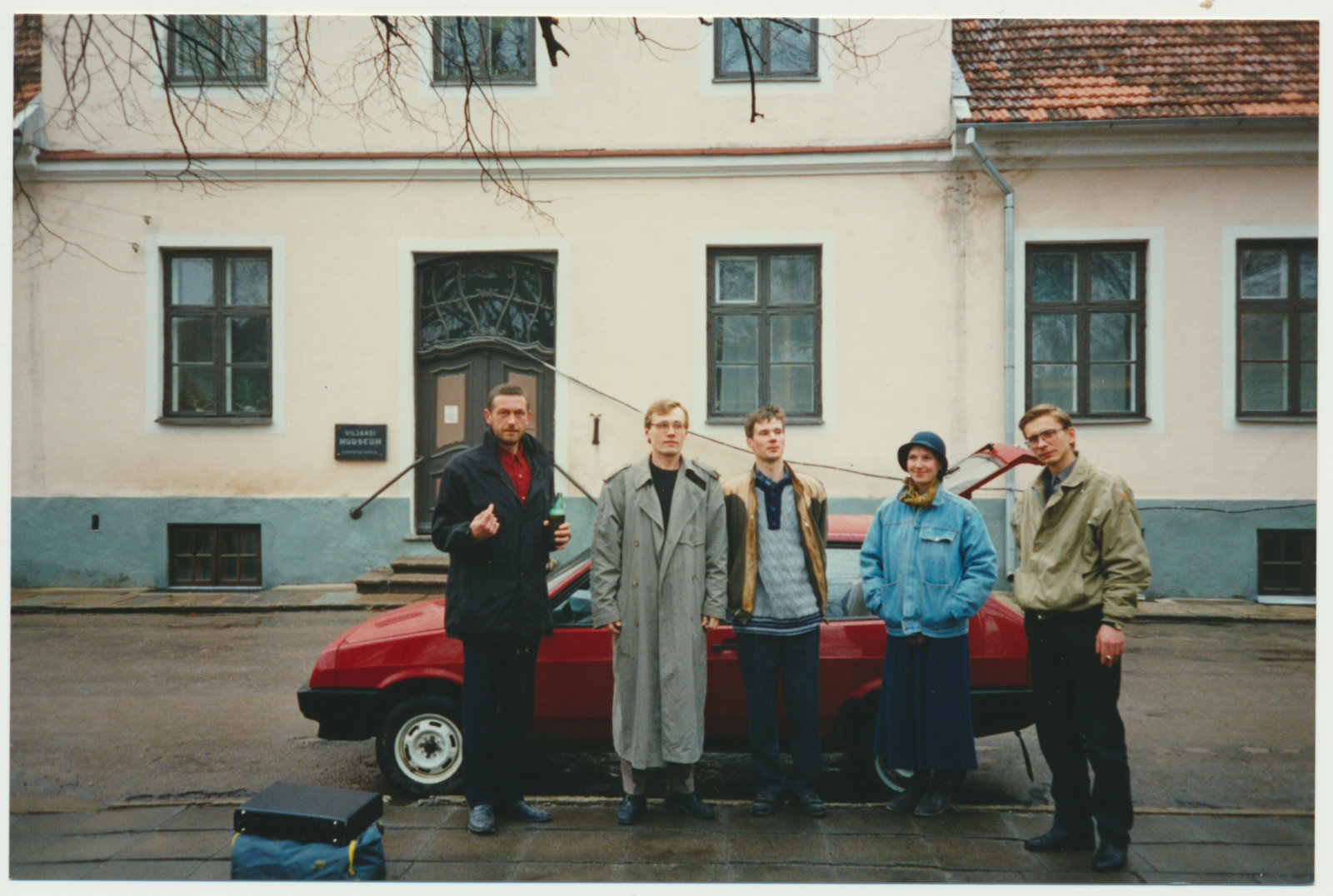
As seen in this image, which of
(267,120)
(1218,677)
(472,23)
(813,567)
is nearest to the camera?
(813,567)

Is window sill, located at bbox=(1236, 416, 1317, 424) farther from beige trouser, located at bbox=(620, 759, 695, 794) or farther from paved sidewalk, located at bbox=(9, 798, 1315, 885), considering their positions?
beige trouser, located at bbox=(620, 759, 695, 794)

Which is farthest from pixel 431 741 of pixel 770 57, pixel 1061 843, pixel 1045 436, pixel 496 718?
pixel 770 57

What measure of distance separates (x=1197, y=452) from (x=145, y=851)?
9.94 metres

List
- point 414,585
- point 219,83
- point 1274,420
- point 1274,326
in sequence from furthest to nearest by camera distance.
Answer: point 1274,326 < point 414,585 < point 1274,420 < point 219,83

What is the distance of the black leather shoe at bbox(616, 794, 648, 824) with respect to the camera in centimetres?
448

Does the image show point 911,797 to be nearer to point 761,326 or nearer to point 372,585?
point 761,326

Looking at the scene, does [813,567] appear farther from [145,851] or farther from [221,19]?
[221,19]

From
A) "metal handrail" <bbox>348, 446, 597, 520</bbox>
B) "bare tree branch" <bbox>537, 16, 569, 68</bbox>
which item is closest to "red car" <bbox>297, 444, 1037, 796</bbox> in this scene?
"bare tree branch" <bbox>537, 16, 569, 68</bbox>

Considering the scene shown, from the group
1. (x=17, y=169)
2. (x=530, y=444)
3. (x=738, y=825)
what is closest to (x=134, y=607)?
(x=17, y=169)

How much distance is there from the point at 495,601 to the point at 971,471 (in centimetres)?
399

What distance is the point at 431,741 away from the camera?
494 cm

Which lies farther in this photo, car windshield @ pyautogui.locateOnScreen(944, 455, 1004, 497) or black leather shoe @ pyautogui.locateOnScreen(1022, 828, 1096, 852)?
car windshield @ pyautogui.locateOnScreen(944, 455, 1004, 497)

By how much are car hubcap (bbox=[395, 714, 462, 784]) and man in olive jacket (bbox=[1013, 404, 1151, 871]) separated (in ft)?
8.78

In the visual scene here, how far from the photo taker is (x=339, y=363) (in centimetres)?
1070
